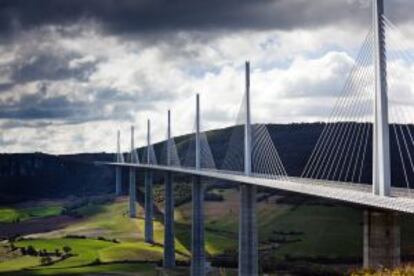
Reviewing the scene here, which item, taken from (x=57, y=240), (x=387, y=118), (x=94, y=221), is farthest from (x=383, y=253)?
(x=94, y=221)

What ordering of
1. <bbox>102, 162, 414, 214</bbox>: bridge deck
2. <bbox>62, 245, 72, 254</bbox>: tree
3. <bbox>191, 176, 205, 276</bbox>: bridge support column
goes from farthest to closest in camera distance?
1. <bbox>62, 245, 72, 254</bbox>: tree
2. <bbox>191, 176, 205, 276</bbox>: bridge support column
3. <bbox>102, 162, 414, 214</bbox>: bridge deck

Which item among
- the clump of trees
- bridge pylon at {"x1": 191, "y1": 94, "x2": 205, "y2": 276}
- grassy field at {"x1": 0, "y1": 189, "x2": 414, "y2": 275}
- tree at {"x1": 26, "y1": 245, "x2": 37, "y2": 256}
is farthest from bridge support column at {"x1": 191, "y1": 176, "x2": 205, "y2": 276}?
tree at {"x1": 26, "y1": 245, "x2": 37, "y2": 256}

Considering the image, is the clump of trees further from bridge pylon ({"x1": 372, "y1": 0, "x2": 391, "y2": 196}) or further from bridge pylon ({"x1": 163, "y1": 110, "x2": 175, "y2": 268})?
bridge pylon ({"x1": 372, "y1": 0, "x2": 391, "y2": 196})

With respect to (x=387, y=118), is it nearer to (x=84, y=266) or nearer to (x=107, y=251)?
(x=84, y=266)

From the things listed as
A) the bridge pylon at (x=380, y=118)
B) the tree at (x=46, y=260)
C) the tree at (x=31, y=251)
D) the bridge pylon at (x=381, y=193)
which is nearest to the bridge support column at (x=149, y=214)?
the tree at (x=31, y=251)

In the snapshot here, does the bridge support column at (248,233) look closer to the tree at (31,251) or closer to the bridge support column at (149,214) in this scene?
the tree at (31,251)

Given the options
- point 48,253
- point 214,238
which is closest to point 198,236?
point 214,238
